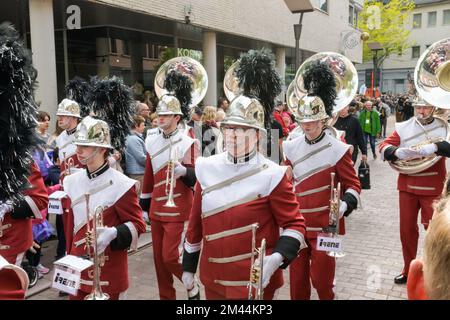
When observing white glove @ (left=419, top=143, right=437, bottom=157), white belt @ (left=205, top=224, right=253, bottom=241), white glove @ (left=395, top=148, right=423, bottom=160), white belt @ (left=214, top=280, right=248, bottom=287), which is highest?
white glove @ (left=419, top=143, right=437, bottom=157)

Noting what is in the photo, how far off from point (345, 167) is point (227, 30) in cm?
1160

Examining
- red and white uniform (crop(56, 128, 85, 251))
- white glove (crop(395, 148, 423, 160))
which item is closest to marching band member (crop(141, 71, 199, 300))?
red and white uniform (crop(56, 128, 85, 251))

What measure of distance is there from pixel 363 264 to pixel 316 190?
2.21 metres

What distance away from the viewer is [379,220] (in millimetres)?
8359

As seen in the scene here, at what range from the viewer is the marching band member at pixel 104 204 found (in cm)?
361

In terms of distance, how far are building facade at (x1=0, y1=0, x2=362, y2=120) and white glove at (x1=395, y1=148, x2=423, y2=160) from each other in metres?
A: 6.49

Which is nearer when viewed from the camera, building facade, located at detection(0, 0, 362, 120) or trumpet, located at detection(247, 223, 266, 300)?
trumpet, located at detection(247, 223, 266, 300)

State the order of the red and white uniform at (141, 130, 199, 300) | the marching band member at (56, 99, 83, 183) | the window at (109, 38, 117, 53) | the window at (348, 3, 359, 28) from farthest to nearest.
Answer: the window at (348, 3, 359, 28)
the window at (109, 38, 117, 53)
the marching band member at (56, 99, 83, 183)
the red and white uniform at (141, 130, 199, 300)

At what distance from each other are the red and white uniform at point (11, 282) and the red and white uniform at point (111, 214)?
1.65m

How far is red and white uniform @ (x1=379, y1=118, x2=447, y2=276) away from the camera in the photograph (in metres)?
5.26

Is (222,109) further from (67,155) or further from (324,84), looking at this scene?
(67,155)

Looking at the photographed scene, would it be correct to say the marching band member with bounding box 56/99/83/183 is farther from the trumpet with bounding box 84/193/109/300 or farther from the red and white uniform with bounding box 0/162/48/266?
the trumpet with bounding box 84/193/109/300

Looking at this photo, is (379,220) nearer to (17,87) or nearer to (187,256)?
(187,256)

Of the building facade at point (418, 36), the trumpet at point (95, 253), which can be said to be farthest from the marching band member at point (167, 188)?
the building facade at point (418, 36)
